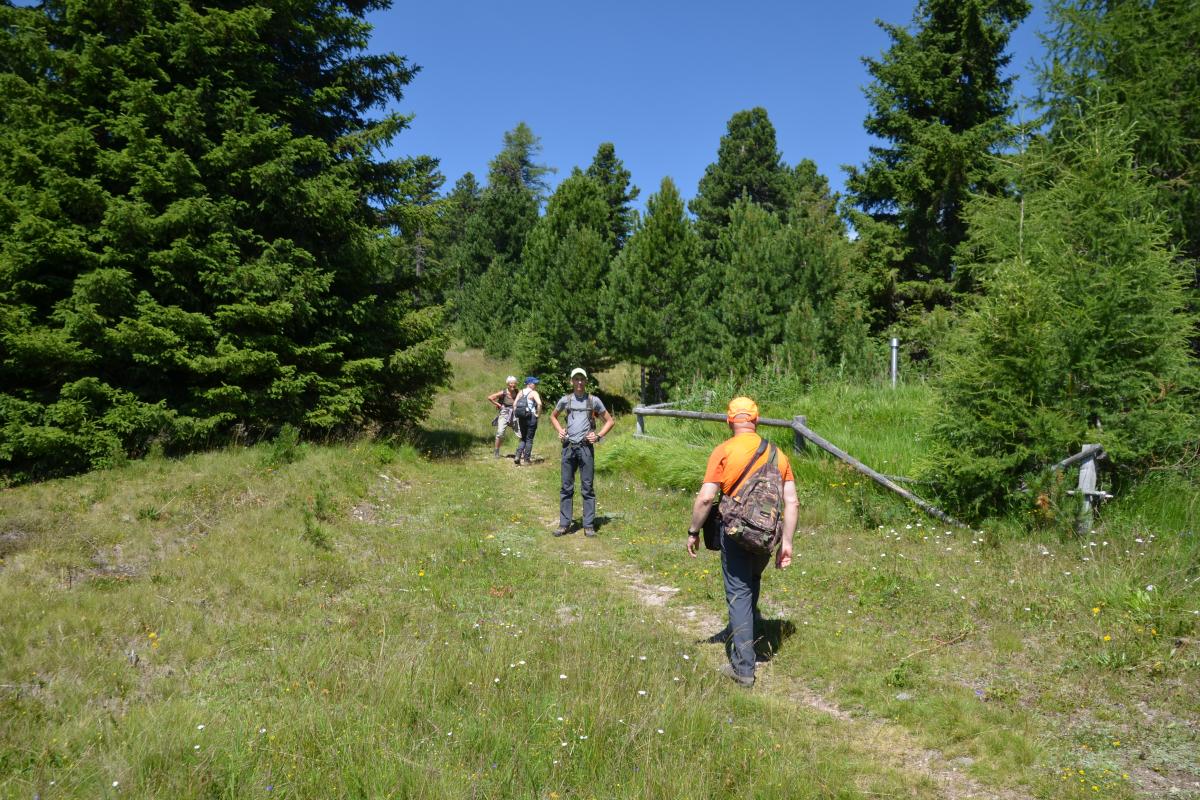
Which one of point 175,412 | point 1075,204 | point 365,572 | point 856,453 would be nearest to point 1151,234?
point 1075,204

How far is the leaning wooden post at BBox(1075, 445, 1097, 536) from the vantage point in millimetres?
6988

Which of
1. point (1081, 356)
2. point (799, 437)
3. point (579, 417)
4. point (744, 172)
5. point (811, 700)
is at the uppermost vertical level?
point (744, 172)

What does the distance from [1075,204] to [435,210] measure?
11.8m

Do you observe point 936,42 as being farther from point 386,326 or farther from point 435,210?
point 386,326

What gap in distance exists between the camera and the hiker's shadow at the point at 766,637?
5566 mm

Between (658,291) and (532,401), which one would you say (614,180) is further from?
(532,401)

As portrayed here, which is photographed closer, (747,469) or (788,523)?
(747,469)

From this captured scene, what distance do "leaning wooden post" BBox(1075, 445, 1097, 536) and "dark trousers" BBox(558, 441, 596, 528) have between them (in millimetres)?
5705

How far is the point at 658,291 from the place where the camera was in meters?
23.4

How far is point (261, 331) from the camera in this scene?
12.5 meters

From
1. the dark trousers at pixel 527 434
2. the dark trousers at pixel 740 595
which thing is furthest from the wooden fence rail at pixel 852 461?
the dark trousers at pixel 527 434

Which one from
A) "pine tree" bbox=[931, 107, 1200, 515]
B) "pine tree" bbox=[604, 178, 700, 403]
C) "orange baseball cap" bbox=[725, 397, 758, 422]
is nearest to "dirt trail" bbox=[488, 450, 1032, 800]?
"orange baseball cap" bbox=[725, 397, 758, 422]

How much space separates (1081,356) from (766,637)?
4979 millimetres

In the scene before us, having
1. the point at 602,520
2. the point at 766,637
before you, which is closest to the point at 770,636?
the point at 766,637
